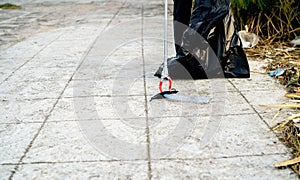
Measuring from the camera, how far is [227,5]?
3289mm

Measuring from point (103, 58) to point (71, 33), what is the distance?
197 centimetres

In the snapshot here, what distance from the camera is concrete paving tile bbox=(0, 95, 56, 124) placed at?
262 cm

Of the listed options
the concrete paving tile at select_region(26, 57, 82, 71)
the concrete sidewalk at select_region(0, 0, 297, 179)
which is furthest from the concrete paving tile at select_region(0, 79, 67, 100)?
the concrete paving tile at select_region(26, 57, 82, 71)

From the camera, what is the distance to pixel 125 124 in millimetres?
2463

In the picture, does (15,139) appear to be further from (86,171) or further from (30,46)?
(30,46)

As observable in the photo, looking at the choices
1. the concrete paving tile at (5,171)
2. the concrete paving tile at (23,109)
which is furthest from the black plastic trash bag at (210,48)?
the concrete paving tile at (5,171)

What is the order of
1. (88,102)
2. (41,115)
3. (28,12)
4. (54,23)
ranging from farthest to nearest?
(28,12) < (54,23) < (88,102) < (41,115)

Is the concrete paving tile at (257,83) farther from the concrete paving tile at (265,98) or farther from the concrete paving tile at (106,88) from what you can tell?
the concrete paving tile at (106,88)

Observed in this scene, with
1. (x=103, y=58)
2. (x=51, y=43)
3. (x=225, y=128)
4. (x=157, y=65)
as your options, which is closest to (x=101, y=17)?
(x=51, y=43)

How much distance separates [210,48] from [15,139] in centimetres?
184

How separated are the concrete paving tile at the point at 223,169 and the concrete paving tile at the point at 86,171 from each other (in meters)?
0.10

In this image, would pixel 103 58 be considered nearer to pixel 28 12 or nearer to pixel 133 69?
pixel 133 69

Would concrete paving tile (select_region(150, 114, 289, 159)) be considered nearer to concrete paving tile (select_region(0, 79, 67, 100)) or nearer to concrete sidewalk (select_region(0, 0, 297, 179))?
concrete sidewalk (select_region(0, 0, 297, 179))

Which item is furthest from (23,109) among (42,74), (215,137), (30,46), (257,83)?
(30,46)
